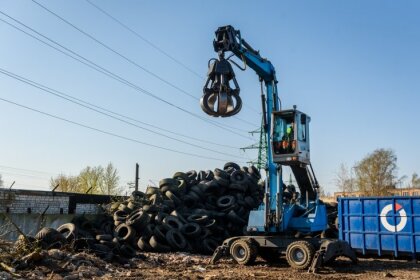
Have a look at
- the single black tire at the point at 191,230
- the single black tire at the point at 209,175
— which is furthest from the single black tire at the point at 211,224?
the single black tire at the point at 209,175

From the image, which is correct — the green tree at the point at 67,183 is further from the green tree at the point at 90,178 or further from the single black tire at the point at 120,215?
the single black tire at the point at 120,215

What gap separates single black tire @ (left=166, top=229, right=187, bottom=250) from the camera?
615 inches

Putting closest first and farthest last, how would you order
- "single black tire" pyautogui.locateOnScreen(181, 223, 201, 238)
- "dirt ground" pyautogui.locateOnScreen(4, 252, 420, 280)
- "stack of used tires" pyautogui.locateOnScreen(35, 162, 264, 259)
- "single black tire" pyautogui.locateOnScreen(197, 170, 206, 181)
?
"dirt ground" pyautogui.locateOnScreen(4, 252, 420, 280) < "stack of used tires" pyautogui.locateOnScreen(35, 162, 264, 259) < "single black tire" pyautogui.locateOnScreen(181, 223, 201, 238) < "single black tire" pyautogui.locateOnScreen(197, 170, 206, 181)

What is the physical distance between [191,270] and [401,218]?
22.8 feet

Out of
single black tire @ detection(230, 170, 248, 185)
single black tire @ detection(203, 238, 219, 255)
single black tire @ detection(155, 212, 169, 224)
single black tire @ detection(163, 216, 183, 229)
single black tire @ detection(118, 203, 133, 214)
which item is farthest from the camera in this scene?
single black tire @ detection(230, 170, 248, 185)

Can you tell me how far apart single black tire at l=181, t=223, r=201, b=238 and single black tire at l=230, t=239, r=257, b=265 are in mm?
3178

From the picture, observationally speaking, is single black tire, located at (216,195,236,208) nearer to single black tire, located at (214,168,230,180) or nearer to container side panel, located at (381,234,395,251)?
single black tire, located at (214,168,230,180)

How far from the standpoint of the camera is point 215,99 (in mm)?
12773

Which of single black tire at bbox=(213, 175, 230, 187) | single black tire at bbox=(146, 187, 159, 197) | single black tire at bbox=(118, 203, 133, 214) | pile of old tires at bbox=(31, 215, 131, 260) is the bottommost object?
pile of old tires at bbox=(31, 215, 131, 260)

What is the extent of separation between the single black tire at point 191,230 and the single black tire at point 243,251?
3178mm

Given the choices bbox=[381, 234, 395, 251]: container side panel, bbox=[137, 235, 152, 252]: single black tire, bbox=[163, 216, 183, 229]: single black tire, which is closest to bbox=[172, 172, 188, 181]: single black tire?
bbox=[163, 216, 183, 229]: single black tire

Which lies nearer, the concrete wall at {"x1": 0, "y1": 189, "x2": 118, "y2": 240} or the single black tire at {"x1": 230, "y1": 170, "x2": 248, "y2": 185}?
the concrete wall at {"x1": 0, "y1": 189, "x2": 118, "y2": 240}

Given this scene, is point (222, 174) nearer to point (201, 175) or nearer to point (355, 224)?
point (201, 175)

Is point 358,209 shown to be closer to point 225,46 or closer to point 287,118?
point 287,118
